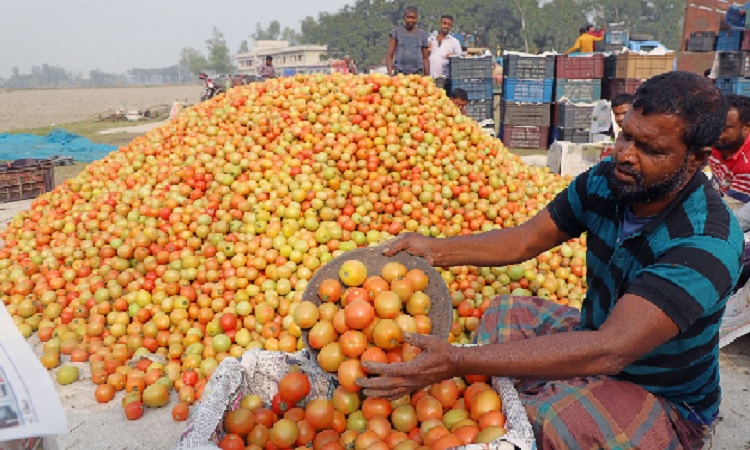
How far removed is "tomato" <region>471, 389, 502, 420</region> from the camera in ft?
8.32

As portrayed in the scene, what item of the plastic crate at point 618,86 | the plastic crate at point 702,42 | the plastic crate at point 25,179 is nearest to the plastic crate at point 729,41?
the plastic crate at point 702,42

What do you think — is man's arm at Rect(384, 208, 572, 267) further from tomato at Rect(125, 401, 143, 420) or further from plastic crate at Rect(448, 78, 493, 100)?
plastic crate at Rect(448, 78, 493, 100)

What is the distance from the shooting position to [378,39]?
9012 cm

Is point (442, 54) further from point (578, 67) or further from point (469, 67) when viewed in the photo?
point (578, 67)

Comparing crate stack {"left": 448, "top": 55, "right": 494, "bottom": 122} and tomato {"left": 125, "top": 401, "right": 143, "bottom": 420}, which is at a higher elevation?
crate stack {"left": 448, "top": 55, "right": 494, "bottom": 122}

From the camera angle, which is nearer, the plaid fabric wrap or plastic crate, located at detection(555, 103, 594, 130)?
the plaid fabric wrap

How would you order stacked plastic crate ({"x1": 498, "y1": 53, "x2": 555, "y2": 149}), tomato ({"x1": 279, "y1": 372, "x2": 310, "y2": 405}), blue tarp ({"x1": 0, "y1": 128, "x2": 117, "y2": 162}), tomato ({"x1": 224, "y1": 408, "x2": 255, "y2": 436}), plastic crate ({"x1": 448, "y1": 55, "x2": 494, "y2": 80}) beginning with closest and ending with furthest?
tomato ({"x1": 224, "y1": 408, "x2": 255, "y2": 436}) < tomato ({"x1": 279, "y1": 372, "x2": 310, "y2": 405}) < plastic crate ({"x1": 448, "y1": 55, "x2": 494, "y2": 80}) < stacked plastic crate ({"x1": 498, "y1": 53, "x2": 555, "y2": 149}) < blue tarp ({"x1": 0, "y1": 128, "x2": 117, "y2": 162})

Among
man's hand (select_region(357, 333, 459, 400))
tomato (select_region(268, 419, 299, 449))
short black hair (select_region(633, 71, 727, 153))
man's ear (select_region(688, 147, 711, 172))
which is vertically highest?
short black hair (select_region(633, 71, 727, 153))

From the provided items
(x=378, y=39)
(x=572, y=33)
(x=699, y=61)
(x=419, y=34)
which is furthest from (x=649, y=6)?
(x=419, y=34)

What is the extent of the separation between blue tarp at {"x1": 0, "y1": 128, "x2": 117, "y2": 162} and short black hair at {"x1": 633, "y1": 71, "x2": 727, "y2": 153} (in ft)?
48.7

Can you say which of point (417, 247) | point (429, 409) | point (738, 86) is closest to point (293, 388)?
point (429, 409)

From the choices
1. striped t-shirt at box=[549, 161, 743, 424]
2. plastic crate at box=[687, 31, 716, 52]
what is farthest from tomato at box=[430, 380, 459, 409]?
plastic crate at box=[687, 31, 716, 52]

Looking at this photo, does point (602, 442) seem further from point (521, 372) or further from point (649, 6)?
point (649, 6)

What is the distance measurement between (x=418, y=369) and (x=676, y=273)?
1104mm
